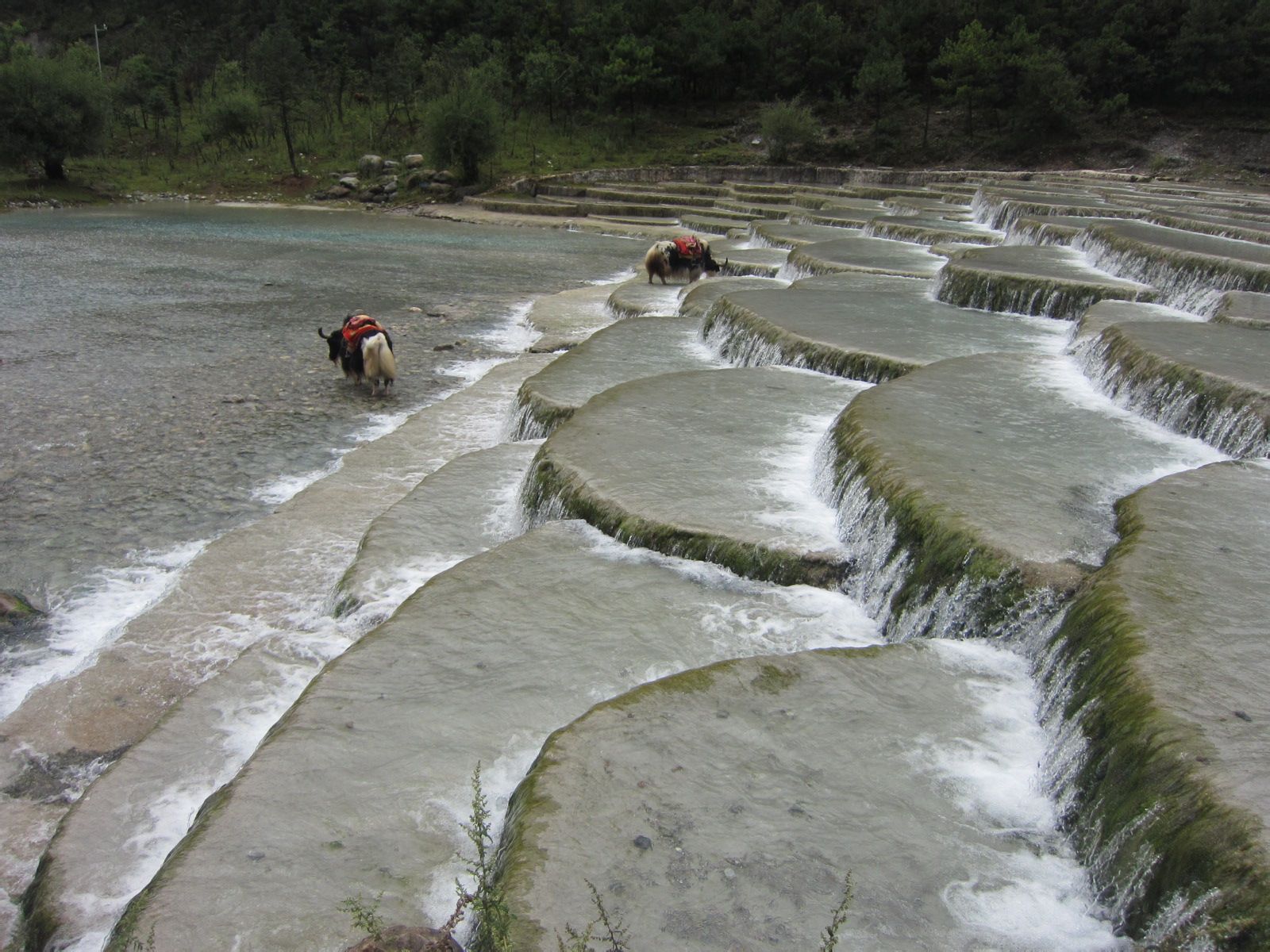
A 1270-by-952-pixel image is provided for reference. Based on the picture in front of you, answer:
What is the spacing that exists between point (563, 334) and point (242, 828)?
10.7 metres

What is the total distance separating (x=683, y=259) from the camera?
52.4ft

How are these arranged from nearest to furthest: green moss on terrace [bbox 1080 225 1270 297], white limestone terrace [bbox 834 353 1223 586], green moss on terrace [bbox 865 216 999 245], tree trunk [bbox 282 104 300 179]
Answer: white limestone terrace [bbox 834 353 1223 586], green moss on terrace [bbox 1080 225 1270 297], green moss on terrace [bbox 865 216 999 245], tree trunk [bbox 282 104 300 179]

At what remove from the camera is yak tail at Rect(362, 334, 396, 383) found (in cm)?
1093

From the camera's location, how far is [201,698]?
15.5 ft

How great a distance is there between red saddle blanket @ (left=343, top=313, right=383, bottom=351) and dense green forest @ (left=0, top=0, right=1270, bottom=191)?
96.0ft

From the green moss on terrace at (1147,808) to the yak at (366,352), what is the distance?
28.2 feet

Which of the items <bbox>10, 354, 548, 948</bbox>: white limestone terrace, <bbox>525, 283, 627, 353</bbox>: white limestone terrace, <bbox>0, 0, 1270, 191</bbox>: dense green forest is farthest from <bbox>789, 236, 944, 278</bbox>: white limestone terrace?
<bbox>0, 0, 1270, 191</bbox>: dense green forest

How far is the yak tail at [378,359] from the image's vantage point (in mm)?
10930

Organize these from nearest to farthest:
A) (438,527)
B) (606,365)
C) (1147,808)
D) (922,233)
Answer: (1147,808)
(438,527)
(606,365)
(922,233)

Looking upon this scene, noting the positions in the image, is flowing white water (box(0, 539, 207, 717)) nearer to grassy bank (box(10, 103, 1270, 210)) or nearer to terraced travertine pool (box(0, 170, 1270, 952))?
terraced travertine pool (box(0, 170, 1270, 952))

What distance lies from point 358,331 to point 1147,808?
9793 mm

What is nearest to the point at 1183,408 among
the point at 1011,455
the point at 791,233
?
the point at 1011,455

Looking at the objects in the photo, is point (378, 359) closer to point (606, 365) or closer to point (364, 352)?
point (364, 352)

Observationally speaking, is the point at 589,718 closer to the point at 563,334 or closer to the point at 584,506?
the point at 584,506
